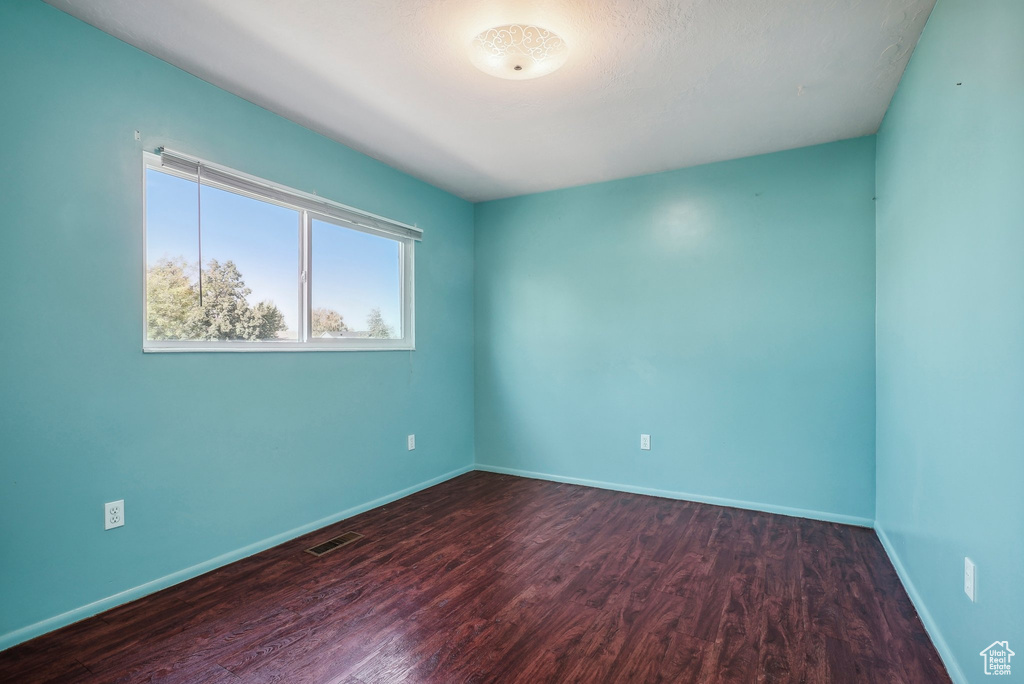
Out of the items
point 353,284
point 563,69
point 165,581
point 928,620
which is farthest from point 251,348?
Result: point 928,620

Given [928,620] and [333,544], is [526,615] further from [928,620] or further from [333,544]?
[928,620]

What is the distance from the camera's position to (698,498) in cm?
357

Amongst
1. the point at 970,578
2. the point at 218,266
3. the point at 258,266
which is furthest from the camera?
the point at 258,266

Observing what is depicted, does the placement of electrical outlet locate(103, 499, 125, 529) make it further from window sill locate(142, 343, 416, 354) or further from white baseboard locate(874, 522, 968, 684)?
white baseboard locate(874, 522, 968, 684)

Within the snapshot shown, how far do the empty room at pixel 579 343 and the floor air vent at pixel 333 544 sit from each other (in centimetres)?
3

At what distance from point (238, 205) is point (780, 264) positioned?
337cm

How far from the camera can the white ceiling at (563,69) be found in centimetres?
193

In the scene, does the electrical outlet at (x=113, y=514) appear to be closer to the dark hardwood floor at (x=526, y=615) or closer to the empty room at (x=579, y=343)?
the empty room at (x=579, y=343)

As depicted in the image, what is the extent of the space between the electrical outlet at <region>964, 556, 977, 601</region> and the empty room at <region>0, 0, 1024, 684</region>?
1 centimetres

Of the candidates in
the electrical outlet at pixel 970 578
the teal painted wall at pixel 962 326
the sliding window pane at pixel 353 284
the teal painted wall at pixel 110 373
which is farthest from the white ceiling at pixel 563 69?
the electrical outlet at pixel 970 578

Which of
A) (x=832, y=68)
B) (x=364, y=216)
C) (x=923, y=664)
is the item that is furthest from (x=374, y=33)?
(x=923, y=664)

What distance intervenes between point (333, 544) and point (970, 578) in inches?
110

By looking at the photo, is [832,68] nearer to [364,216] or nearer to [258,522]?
[364,216]

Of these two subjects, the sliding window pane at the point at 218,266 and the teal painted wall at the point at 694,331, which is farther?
the teal painted wall at the point at 694,331
